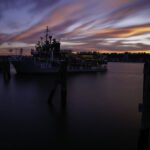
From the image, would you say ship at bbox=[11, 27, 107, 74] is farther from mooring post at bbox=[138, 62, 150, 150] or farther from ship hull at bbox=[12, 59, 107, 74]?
mooring post at bbox=[138, 62, 150, 150]

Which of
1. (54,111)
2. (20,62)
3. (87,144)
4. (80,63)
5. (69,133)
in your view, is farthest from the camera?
(80,63)

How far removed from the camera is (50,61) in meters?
61.8

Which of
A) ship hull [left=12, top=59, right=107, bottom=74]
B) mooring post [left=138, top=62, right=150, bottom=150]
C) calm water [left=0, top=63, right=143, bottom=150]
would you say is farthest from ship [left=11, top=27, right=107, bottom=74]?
mooring post [left=138, top=62, right=150, bottom=150]

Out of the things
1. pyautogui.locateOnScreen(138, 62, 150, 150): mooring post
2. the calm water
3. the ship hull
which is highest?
pyautogui.locateOnScreen(138, 62, 150, 150): mooring post

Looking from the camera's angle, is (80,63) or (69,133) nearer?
(69,133)

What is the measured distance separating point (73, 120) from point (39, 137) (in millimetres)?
3798

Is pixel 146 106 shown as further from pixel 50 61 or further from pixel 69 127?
pixel 50 61

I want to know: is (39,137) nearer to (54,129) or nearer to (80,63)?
(54,129)

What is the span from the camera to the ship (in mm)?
57500

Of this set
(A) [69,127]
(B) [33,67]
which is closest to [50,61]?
(B) [33,67]

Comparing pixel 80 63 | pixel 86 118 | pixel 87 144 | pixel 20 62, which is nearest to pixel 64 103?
pixel 86 118

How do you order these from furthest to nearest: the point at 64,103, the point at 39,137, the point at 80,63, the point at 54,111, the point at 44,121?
the point at 80,63 < the point at 64,103 < the point at 54,111 < the point at 44,121 < the point at 39,137

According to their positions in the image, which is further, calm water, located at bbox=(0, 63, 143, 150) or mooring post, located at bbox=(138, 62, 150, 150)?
calm water, located at bbox=(0, 63, 143, 150)

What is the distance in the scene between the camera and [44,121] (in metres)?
15.0
